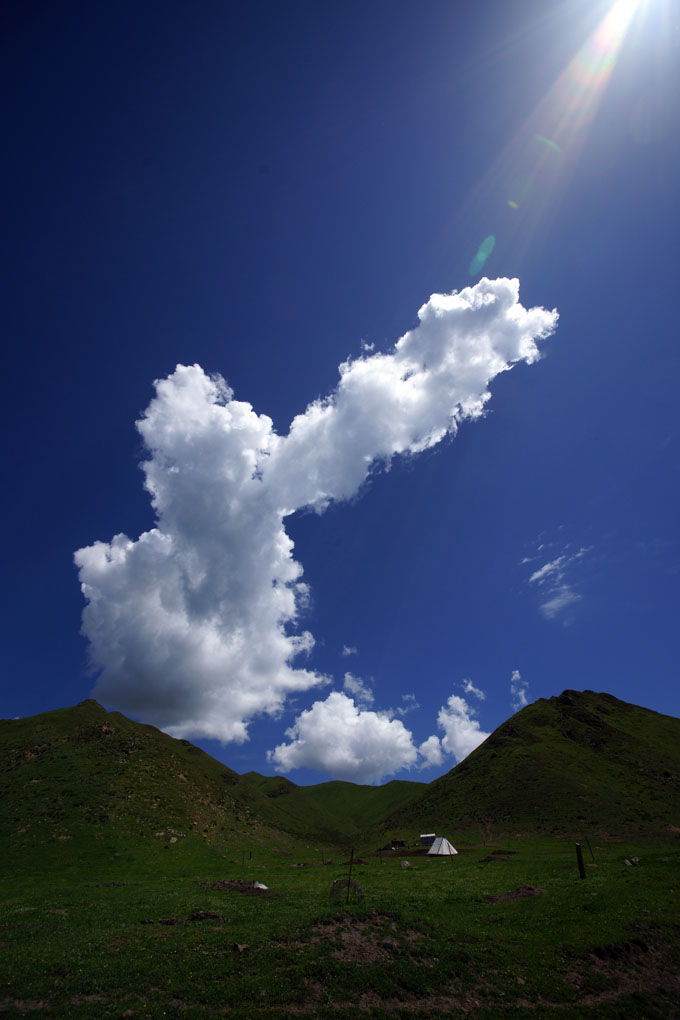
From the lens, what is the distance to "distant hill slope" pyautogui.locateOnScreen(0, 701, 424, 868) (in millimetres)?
65000

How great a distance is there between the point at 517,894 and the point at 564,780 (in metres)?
95.2

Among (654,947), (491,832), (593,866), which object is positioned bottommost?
(491,832)

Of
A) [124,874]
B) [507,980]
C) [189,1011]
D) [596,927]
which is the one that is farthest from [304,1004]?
[124,874]

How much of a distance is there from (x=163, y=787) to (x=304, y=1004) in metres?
94.2

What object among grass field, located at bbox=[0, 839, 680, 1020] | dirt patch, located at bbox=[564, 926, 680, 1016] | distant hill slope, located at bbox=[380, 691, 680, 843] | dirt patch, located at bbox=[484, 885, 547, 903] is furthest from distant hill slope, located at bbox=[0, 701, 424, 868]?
dirt patch, located at bbox=[564, 926, 680, 1016]

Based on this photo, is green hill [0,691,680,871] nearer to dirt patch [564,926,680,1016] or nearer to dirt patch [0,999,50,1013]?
dirt patch [0,999,50,1013]

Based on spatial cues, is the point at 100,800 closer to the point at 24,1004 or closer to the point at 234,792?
the point at 234,792

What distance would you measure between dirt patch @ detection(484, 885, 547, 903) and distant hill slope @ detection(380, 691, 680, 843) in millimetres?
67763

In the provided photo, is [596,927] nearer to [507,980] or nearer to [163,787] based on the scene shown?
[507,980]

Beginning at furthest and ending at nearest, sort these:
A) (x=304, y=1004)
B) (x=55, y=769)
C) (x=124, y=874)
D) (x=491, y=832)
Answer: (x=491, y=832)
(x=55, y=769)
(x=124, y=874)
(x=304, y=1004)

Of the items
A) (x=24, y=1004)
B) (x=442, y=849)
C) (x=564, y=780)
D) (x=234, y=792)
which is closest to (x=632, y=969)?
(x=24, y=1004)

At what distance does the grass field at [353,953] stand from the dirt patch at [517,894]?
250mm

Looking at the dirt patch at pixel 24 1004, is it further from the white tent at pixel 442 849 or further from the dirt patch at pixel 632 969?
the white tent at pixel 442 849

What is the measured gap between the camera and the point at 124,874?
54125 millimetres
